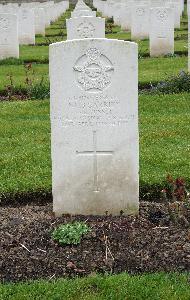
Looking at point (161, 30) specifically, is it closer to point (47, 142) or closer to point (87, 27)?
point (87, 27)

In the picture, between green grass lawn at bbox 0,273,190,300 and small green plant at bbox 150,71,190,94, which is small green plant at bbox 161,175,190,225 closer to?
green grass lawn at bbox 0,273,190,300

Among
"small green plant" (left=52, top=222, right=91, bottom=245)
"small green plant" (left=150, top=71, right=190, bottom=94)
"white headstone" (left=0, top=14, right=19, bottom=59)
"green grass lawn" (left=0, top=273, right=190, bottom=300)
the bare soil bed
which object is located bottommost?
"green grass lawn" (left=0, top=273, right=190, bottom=300)

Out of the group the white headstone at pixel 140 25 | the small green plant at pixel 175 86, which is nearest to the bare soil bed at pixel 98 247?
the small green plant at pixel 175 86

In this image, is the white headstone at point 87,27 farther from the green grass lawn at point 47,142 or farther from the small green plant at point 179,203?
the small green plant at point 179,203

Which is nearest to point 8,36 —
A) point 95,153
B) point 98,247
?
point 95,153

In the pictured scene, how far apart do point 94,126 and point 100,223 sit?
2.77 feet

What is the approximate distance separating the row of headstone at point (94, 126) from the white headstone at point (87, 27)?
359 inches

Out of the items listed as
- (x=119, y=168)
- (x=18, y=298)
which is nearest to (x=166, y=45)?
(x=119, y=168)

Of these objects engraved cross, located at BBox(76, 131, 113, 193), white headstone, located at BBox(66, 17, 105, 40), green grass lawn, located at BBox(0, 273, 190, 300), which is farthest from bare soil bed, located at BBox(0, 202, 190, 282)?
white headstone, located at BBox(66, 17, 105, 40)

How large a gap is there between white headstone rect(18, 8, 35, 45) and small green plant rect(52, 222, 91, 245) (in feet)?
55.3

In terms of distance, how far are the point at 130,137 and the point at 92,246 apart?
3.33 ft

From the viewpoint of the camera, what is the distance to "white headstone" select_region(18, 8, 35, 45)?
2159 centimetres

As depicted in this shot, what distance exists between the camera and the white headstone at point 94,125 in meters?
5.50

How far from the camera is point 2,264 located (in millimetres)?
5027
